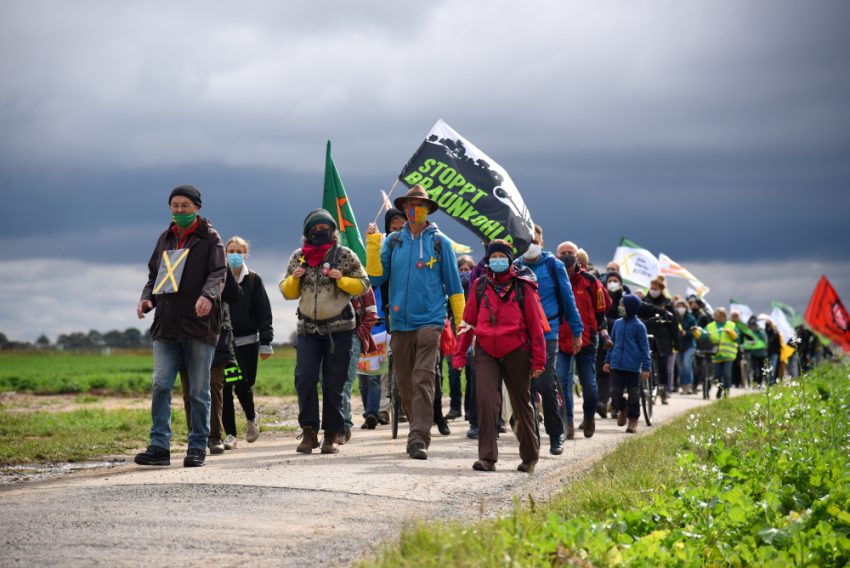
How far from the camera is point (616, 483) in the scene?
8.20 metres

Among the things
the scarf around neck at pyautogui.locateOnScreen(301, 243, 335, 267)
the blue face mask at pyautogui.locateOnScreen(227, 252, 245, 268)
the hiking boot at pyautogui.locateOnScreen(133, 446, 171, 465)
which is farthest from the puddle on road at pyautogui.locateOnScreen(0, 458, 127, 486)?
the scarf around neck at pyautogui.locateOnScreen(301, 243, 335, 267)

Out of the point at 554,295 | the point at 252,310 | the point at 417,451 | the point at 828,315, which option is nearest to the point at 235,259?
the point at 252,310

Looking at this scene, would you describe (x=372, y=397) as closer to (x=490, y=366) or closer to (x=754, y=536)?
(x=490, y=366)

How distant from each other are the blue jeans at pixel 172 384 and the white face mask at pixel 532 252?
146 inches

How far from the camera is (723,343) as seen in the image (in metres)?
26.8

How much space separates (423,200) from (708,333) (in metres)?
17.9

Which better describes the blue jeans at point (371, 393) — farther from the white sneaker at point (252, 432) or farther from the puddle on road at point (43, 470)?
the puddle on road at point (43, 470)

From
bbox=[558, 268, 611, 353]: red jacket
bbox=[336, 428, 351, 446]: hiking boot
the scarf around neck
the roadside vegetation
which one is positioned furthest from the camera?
bbox=[558, 268, 611, 353]: red jacket

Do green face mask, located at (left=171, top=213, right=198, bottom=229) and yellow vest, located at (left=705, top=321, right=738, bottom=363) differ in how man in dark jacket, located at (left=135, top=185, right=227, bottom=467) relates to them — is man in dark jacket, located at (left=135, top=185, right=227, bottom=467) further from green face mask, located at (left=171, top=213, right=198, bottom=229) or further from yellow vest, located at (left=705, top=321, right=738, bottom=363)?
yellow vest, located at (left=705, top=321, right=738, bottom=363)

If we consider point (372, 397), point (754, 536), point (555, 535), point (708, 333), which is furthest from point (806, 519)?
point (708, 333)

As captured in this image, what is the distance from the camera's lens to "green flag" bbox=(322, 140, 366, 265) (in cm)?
1574

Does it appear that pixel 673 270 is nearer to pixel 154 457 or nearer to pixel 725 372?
pixel 725 372

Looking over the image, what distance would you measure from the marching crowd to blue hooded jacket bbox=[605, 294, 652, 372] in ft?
5.50

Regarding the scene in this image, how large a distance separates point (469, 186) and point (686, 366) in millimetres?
17688
